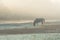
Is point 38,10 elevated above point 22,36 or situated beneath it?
elevated above

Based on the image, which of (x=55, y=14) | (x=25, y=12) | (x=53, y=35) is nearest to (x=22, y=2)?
(x=25, y=12)

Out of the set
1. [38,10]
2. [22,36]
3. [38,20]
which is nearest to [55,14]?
[38,10]

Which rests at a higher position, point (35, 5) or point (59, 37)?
point (35, 5)

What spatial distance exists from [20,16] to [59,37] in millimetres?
348

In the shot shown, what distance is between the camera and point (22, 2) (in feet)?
2.74

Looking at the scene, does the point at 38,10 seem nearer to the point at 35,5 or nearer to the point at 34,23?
the point at 35,5

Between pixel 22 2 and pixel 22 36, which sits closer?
pixel 22 36

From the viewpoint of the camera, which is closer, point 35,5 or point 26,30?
point 26,30

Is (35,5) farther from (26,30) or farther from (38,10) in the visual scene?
(26,30)

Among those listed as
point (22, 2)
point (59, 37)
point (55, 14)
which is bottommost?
point (59, 37)

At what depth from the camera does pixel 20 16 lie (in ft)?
2.66

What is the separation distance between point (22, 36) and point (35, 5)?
13.4 inches

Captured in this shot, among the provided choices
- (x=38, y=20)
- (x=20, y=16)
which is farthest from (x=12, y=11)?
(x=38, y=20)

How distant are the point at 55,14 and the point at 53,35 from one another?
10.3 inches
